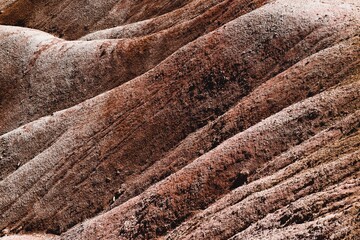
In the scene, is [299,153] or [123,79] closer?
[299,153]

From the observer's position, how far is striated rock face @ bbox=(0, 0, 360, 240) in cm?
3691

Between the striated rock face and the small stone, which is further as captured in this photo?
the small stone

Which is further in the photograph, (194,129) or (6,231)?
(6,231)

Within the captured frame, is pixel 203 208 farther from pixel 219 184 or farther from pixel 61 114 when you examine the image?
pixel 61 114

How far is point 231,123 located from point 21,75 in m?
48.2

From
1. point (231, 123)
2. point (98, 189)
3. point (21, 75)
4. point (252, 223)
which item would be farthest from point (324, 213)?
point (21, 75)

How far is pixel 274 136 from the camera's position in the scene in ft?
143

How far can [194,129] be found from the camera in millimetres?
53844

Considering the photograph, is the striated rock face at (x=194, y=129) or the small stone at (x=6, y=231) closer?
the striated rock face at (x=194, y=129)

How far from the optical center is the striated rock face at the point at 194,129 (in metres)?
36.9

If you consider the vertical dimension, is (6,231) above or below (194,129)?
below

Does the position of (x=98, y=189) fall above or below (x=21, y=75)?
below

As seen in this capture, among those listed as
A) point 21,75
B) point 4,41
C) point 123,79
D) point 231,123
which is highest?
point 4,41

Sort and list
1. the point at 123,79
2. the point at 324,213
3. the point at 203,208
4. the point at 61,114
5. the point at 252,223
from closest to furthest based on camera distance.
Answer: the point at 324,213 → the point at 252,223 → the point at 203,208 → the point at 61,114 → the point at 123,79
